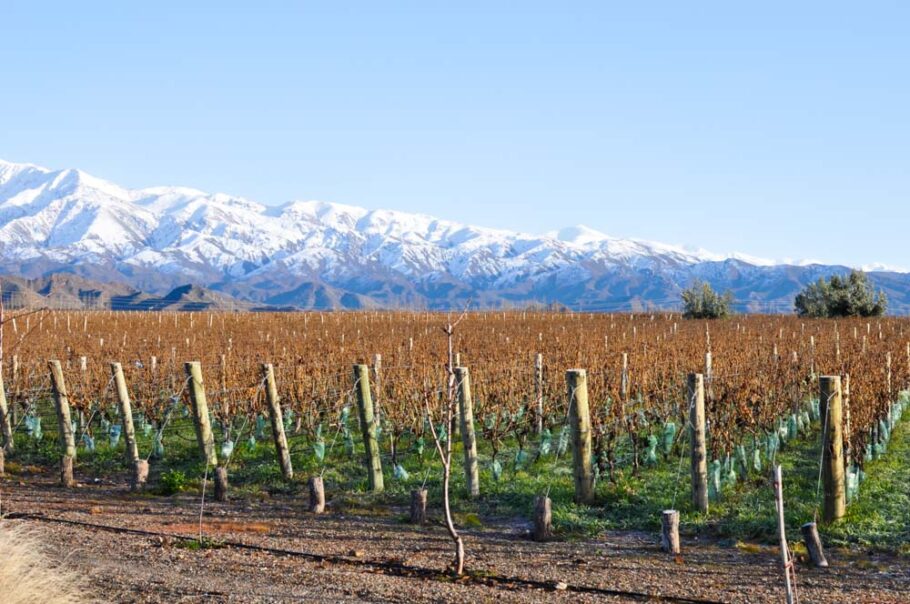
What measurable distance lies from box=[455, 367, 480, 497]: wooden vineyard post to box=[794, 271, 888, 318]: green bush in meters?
38.2

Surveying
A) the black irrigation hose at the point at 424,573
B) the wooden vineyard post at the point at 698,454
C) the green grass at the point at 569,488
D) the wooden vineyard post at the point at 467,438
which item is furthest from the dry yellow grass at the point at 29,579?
the wooden vineyard post at the point at 698,454

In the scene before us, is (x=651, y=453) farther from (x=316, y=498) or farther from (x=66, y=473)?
(x=66, y=473)

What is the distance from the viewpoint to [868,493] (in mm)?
9180

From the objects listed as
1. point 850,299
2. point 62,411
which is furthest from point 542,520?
point 850,299

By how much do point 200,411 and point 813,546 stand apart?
737 centimetres

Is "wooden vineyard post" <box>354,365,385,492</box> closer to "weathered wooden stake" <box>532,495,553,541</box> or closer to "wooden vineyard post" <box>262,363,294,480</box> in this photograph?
"wooden vineyard post" <box>262,363,294,480</box>

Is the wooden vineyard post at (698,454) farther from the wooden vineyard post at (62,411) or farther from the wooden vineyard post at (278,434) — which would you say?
the wooden vineyard post at (62,411)

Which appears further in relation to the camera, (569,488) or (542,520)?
(569,488)

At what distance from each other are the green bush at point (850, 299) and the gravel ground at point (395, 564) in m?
39.7

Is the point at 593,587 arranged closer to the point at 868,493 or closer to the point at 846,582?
the point at 846,582

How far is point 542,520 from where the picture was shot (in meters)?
8.00

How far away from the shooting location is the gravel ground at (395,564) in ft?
20.8

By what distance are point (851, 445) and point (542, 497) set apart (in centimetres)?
384

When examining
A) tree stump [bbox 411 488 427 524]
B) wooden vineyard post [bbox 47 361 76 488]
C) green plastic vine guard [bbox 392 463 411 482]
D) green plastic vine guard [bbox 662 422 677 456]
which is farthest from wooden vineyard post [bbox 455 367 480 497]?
wooden vineyard post [bbox 47 361 76 488]
